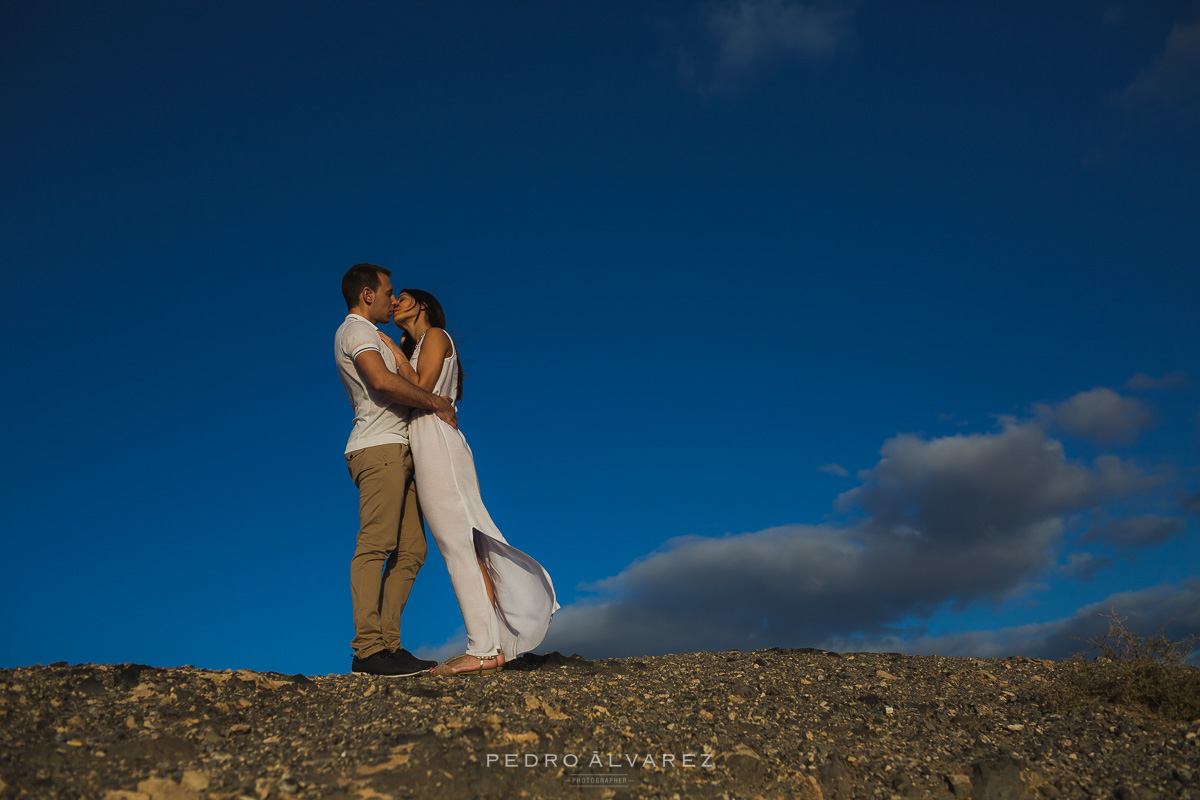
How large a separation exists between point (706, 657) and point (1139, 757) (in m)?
3.68

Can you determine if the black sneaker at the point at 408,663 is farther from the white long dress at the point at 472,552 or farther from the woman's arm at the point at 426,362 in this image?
the woman's arm at the point at 426,362

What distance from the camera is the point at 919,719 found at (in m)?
5.70

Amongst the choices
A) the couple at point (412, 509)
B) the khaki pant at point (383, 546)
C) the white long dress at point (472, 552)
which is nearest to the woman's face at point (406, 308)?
the couple at point (412, 509)

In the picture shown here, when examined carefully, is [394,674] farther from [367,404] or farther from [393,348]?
[393,348]

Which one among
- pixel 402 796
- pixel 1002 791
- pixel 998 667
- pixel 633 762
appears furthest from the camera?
pixel 998 667

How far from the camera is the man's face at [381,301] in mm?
6578

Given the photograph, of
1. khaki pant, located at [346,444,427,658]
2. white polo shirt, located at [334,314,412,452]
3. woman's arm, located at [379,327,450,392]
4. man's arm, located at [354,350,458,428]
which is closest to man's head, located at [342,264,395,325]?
white polo shirt, located at [334,314,412,452]

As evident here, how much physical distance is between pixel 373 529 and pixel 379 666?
105 cm

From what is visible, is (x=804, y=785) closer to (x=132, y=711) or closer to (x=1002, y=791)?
(x=1002, y=791)

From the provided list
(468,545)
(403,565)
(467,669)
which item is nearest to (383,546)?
(403,565)

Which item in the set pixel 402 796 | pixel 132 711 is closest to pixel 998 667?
pixel 402 796

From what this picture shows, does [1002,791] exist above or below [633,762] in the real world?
below

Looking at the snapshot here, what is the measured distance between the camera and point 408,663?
6.09 metres

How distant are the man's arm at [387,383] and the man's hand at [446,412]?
14 centimetres
